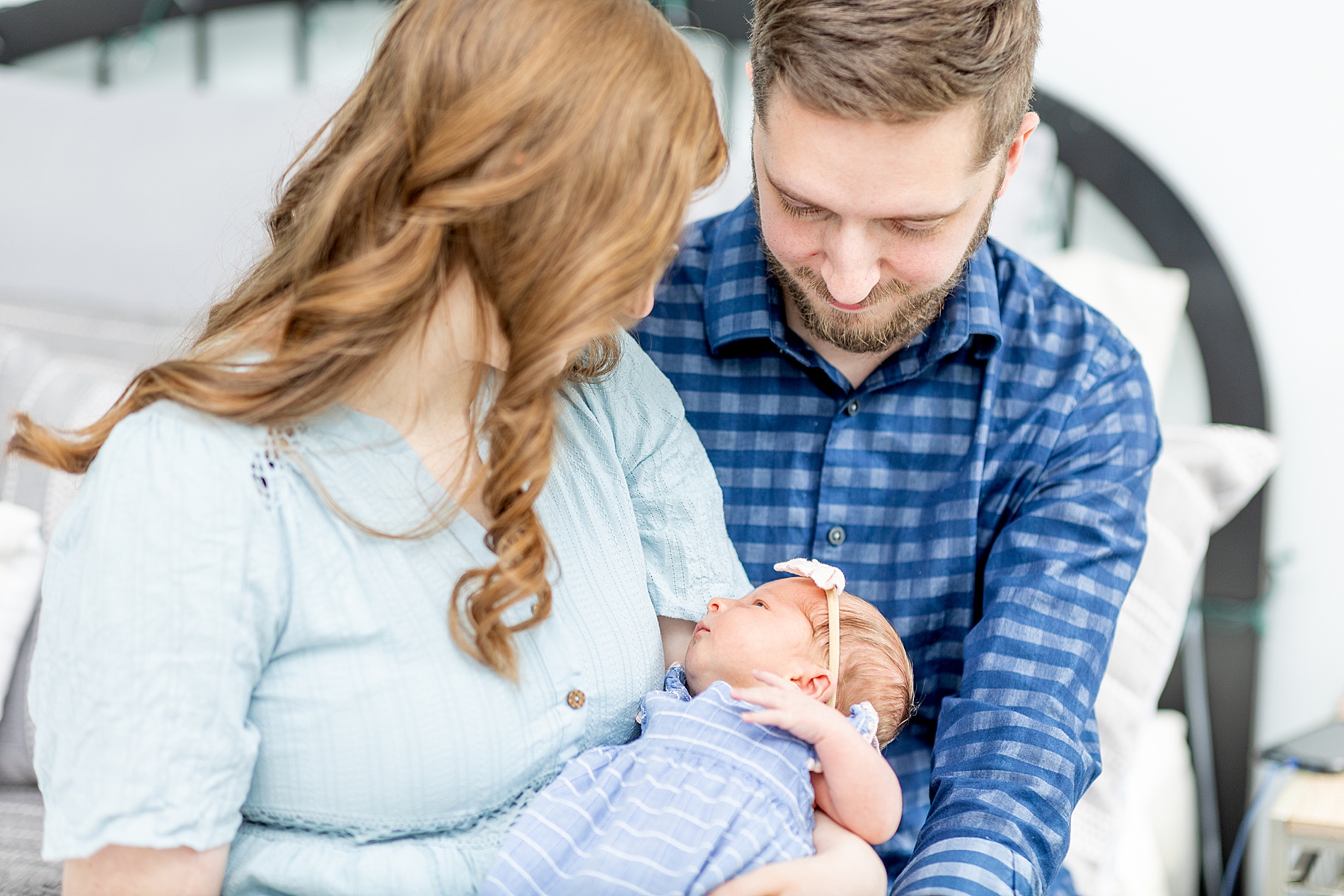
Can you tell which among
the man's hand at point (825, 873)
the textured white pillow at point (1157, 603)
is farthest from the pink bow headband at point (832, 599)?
the textured white pillow at point (1157, 603)

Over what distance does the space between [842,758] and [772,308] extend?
0.58 metres

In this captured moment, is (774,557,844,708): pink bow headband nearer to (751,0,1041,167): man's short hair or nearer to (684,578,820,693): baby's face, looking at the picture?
(684,578,820,693): baby's face

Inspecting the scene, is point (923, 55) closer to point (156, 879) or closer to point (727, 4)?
point (156, 879)

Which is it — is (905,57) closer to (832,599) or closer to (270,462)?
(832,599)

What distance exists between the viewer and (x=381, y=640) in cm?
92

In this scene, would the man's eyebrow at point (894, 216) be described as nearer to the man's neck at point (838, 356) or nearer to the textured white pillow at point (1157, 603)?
the man's neck at point (838, 356)

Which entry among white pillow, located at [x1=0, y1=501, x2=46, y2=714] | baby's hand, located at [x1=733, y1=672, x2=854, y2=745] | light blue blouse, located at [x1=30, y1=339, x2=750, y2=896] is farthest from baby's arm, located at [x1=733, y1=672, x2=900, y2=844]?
white pillow, located at [x1=0, y1=501, x2=46, y2=714]

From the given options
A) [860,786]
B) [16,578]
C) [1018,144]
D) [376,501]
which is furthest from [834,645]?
[16,578]

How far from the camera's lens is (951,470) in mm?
1360

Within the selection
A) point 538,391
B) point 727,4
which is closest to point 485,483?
point 538,391

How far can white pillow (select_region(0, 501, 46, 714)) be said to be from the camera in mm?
1456

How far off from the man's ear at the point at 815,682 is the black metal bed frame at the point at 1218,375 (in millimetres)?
1129

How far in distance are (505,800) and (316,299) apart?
0.47m

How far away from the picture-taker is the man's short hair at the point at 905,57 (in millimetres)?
1073
